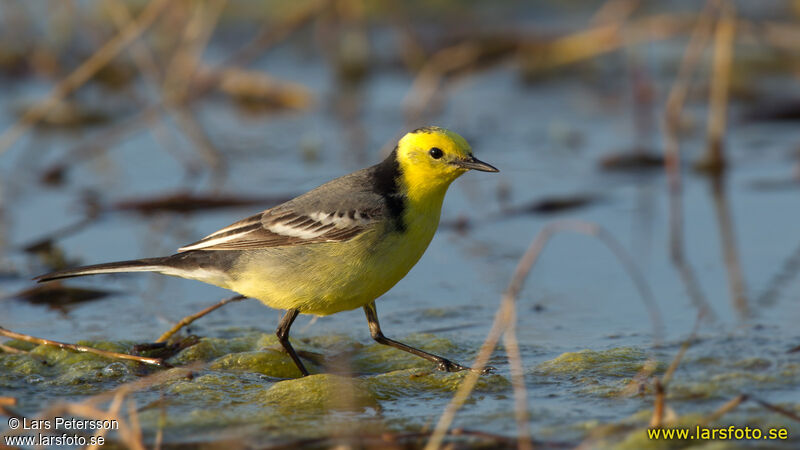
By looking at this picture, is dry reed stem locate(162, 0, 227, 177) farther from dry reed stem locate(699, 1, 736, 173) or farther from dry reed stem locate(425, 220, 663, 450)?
dry reed stem locate(425, 220, 663, 450)

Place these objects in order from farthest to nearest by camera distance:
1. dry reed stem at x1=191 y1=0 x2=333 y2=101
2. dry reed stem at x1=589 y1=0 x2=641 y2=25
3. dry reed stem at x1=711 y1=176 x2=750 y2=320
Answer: dry reed stem at x1=191 y1=0 x2=333 y2=101, dry reed stem at x1=589 y1=0 x2=641 y2=25, dry reed stem at x1=711 y1=176 x2=750 y2=320

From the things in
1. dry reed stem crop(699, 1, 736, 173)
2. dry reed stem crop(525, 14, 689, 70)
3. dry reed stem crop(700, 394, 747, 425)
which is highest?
dry reed stem crop(525, 14, 689, 70)

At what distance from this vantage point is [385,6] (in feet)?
55.7

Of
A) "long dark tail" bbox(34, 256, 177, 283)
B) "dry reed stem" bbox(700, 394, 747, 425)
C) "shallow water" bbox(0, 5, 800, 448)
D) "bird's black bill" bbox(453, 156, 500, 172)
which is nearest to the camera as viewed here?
"dry reed stem" bbox(700, 394, 747, 425)

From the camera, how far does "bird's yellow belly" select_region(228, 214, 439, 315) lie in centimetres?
606

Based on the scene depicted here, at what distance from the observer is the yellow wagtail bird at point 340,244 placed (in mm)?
6086

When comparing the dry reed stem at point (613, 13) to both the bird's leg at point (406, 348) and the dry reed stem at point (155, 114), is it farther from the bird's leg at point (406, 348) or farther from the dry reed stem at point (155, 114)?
the bird's leg at point (406, 348)

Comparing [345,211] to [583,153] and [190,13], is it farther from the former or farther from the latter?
[190,13]

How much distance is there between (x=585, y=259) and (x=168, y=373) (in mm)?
3725

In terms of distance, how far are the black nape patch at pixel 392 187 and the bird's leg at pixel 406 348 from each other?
25.2 inches

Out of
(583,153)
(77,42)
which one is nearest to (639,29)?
(583,153)

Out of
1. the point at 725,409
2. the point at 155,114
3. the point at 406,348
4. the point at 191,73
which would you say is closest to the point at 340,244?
the point at 406,348

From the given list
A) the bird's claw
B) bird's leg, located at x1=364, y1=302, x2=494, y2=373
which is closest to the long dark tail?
bird's leg, located at x1=364, y1=302, x2=494, y2=373

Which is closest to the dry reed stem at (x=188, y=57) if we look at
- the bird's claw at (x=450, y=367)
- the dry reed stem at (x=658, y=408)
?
the bird's claw at (x=450, y=367)
